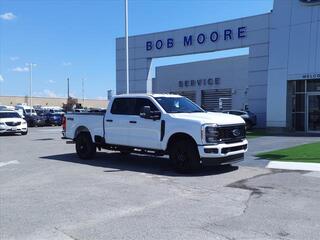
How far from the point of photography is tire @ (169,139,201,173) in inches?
489

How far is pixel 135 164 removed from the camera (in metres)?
14.7

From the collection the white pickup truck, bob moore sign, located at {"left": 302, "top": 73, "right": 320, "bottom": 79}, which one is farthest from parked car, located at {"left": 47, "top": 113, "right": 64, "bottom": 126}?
the white pickup truck

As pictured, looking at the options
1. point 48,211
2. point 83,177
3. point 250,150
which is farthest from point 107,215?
point 250,150

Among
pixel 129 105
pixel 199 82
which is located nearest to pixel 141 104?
pixel 129 105

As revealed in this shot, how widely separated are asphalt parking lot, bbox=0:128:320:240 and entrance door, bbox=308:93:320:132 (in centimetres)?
1623

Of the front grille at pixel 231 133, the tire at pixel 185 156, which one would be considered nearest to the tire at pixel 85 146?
the tire at pixel 185 156

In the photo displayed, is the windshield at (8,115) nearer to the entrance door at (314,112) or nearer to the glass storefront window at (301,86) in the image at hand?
the glass storefront window at (301,86)

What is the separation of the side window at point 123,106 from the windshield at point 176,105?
1.00 metres

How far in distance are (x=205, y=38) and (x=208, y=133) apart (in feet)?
84.4

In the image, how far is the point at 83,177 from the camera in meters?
12.0

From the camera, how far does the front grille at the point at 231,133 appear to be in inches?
488

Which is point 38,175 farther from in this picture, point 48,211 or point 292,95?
point 292,95

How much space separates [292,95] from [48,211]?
24.6 meters

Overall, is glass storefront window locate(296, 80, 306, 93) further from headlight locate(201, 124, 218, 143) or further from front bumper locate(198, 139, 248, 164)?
headlight locate(201, 124, 218, 143)
